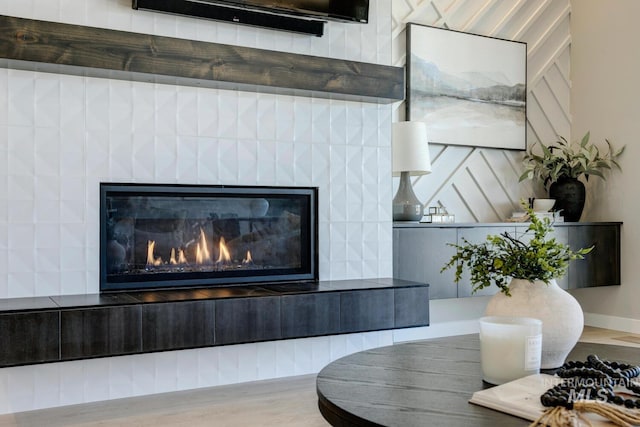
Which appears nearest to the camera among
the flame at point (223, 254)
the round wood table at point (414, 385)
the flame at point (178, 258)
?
the round wood table at point (414, 385)

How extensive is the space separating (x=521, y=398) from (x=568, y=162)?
3720 mm

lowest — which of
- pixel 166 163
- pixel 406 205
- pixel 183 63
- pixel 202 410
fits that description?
pixel 202 410

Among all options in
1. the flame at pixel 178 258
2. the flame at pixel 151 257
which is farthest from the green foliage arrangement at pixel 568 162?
the flame at pixel 151 257

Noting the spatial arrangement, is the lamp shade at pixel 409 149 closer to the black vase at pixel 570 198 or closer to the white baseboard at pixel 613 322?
the black vase at pixel 570 198

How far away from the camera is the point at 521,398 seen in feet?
4.09

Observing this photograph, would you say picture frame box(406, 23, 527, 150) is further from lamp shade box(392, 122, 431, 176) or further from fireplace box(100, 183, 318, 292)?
fireplace box(100, 183, 318, 292)

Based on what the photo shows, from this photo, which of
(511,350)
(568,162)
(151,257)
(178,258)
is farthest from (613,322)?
(511,350)

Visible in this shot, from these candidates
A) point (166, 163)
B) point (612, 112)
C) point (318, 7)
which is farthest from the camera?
point (612, 112)

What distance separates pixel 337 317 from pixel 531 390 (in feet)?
→ 5.85

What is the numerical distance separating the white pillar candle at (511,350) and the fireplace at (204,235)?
1.90m

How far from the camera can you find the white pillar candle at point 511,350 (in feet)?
4.60

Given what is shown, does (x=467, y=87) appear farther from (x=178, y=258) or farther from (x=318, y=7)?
(x=178, y=258)

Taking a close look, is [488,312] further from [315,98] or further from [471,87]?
[471,87]

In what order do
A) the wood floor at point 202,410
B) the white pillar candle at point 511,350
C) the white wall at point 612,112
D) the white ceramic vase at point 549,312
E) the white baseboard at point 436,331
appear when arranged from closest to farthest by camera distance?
1. the white pillar candle at point 511,350
2. the white ceramic vase at point 549,312
3. the wood floor at point 202,410
4. the white baseboard at point 436,331
5. the white wall at point 612,112
